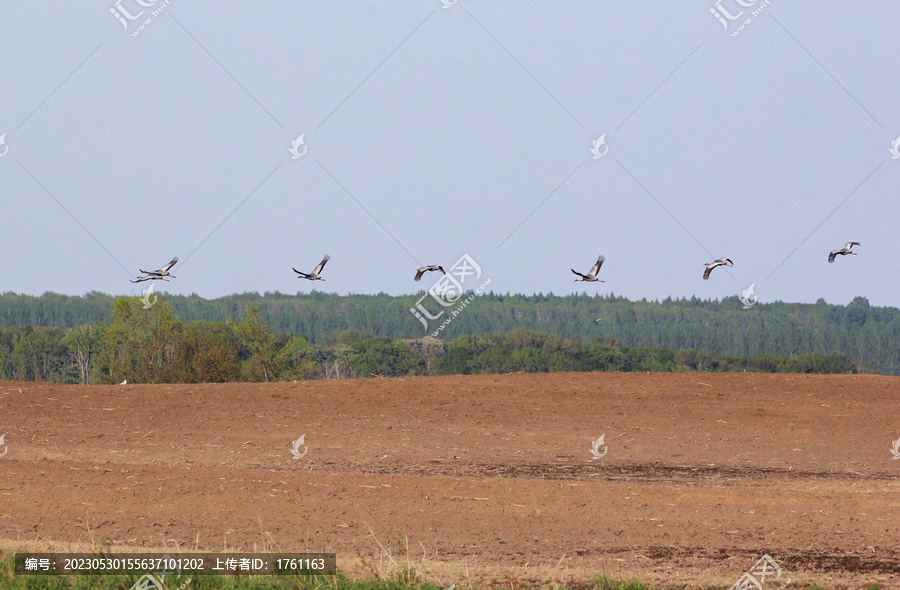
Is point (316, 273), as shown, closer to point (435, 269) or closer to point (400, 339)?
point (435, 269)

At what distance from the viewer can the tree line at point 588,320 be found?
141250 millimetres

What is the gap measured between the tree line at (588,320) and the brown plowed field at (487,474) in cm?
10998

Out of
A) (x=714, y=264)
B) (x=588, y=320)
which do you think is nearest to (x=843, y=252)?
(x=714, y=264)

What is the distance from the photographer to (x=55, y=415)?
21.9m

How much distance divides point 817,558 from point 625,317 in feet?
555

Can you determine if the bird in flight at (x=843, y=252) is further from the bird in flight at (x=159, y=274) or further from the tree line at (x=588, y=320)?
the tree line at (x=588, y=320)

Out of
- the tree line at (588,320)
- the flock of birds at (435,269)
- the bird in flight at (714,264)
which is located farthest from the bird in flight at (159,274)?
the tree line at (588,320)

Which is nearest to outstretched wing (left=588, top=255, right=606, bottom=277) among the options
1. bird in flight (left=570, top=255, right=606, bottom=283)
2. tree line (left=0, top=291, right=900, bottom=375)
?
bird in flight (left=570, top=255, right=606, bottom=283)

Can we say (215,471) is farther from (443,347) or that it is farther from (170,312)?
(443,347)

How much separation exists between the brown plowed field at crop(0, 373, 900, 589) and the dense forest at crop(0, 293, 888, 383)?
11.6ft

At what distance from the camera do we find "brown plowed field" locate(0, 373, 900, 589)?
1146cm

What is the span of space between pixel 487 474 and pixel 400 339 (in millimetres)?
85188

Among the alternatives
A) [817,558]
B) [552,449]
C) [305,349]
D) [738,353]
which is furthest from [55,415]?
[738,353]

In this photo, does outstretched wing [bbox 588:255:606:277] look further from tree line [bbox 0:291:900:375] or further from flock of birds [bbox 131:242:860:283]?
tree line [bbox 0:291:900:375]
